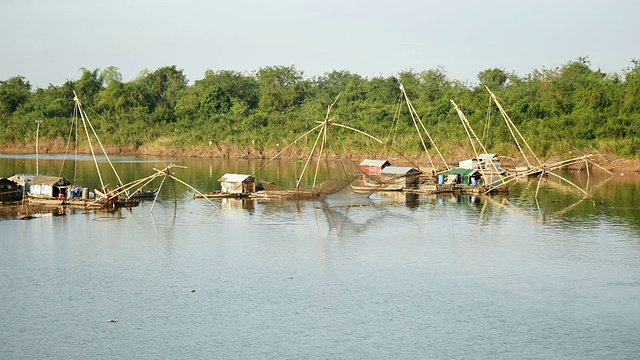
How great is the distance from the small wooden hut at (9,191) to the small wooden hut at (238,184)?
6.28 meters

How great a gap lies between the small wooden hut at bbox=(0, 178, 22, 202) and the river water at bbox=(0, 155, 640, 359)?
110 inches

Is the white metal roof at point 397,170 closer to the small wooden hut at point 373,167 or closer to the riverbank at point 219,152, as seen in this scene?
the small wooden hut at point 373,167

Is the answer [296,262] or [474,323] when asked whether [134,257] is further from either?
[474,323]

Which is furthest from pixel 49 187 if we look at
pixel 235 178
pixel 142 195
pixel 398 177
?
pixel 398 177

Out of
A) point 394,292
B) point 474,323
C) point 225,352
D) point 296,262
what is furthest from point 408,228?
point 225,352

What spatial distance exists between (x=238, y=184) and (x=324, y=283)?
37.2ft

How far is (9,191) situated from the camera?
927 inches

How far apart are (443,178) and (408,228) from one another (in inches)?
334

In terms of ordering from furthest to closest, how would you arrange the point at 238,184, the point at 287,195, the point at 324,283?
the point at 238,184
the point at 287,195
the point at 324,283

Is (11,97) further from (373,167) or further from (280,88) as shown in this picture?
(373,167)

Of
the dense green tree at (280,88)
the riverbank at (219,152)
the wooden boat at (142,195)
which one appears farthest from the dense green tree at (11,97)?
the wooden boat at (142,195)

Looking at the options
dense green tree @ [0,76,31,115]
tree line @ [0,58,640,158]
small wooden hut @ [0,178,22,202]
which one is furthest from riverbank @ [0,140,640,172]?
small wooden hut @ [0,178,22,202]

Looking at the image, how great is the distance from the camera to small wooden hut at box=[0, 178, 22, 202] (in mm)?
23281

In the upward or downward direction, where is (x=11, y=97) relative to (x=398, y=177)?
upward
